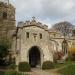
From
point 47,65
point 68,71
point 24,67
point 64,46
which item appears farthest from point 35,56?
point 68,71

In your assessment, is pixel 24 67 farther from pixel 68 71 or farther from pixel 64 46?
pixel 64 46

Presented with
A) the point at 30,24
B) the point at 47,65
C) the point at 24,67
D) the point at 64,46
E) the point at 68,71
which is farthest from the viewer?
the point at 64,46

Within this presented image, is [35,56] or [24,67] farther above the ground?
[35,56]

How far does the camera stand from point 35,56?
167 feet

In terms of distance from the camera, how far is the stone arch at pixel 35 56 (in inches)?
1870

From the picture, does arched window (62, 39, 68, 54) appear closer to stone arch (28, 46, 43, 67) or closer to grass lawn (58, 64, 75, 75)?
stone arch (28, 46, 43, 67)

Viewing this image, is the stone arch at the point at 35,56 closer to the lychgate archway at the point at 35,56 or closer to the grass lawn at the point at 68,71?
the lychgate archway at the point at 35,56

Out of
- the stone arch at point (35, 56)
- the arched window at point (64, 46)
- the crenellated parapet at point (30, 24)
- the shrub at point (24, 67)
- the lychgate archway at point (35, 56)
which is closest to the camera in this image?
the shrub at point (24, 67)

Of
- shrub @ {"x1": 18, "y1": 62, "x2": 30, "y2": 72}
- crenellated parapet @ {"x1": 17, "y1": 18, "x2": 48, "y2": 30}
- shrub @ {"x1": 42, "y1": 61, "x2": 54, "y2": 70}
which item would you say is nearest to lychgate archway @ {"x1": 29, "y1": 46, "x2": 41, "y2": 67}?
shrub @ {"x1": 42, "y1": 61, "x2": 54, "y2": 70}

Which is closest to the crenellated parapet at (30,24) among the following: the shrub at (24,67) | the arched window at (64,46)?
the shrub at (24,67)

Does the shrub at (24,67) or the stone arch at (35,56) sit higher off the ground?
the stone arch at (35,56)

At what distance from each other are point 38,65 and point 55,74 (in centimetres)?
1272

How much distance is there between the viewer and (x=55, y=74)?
3600 cm

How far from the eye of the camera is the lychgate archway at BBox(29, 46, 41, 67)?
4892cm
